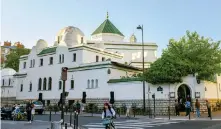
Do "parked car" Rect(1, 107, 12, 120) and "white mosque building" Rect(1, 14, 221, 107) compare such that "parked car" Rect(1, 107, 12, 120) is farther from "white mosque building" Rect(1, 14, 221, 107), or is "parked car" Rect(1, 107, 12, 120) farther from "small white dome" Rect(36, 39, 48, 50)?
"small white dome" Rect(36, 39, 48, 50)

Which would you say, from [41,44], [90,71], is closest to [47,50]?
[41,44]

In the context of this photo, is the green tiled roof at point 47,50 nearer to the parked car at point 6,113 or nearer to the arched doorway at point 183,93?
the parked car at point 6,113

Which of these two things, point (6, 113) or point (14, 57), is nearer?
point (6, 113)

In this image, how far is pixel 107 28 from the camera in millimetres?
52719

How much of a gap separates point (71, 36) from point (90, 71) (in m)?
10.3

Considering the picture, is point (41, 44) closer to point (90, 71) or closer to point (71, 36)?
point (71, 36)

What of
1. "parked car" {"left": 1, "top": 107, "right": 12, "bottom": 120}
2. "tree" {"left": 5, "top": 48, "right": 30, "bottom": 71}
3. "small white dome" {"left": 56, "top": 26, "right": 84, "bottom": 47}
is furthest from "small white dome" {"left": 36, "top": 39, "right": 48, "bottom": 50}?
"parked car" {"left": 1, "top": 107, "right": 12, "bottom": 120}

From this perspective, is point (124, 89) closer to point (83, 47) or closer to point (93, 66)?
point (93, 66)

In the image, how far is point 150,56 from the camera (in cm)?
5100

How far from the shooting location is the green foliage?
27234mm

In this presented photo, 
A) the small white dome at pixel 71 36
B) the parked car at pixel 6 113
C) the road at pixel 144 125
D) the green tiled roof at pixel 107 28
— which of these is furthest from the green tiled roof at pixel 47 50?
the road at pixel 144 125

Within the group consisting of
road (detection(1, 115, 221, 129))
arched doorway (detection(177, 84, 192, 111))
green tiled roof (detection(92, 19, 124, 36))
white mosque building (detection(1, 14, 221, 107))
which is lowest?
road (detection(1, 115, 221, 129))

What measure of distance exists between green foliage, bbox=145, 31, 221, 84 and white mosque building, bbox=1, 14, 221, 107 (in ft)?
3.88

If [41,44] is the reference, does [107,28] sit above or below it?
above
